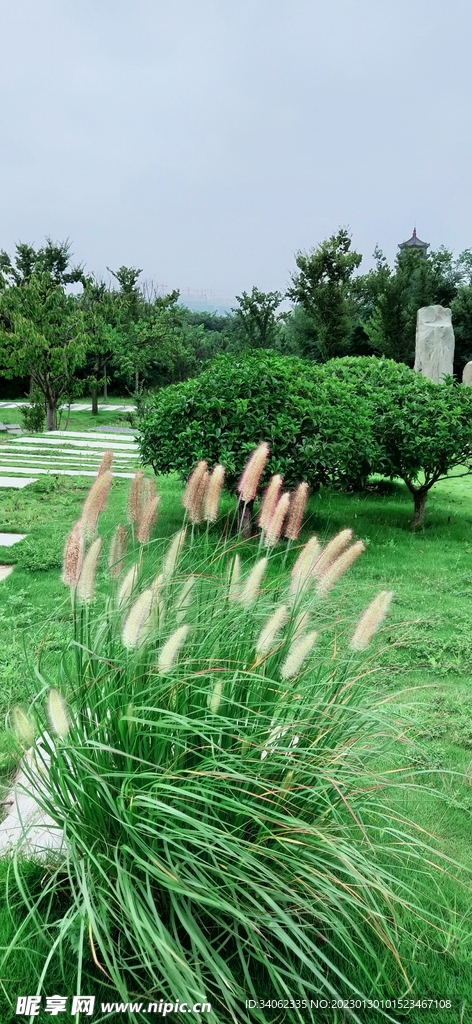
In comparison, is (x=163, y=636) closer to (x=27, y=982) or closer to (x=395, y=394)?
(x=27, y=982)

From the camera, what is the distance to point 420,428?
5.00 metres

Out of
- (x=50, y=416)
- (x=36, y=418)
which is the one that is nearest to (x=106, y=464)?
(x=36, y=418)

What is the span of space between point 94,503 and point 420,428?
3.92 metres

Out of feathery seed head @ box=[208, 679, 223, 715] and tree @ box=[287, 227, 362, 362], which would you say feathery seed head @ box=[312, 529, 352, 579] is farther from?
tree @ box=[287, 227, 362, 362]

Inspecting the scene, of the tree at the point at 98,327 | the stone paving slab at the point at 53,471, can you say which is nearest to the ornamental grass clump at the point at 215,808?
the stone paving slab at the point at 53,471

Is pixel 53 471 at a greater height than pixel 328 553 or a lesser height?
lesser

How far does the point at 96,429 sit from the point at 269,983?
43.3 feet

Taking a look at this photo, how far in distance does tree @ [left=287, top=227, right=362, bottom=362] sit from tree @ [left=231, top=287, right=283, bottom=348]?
2071mm

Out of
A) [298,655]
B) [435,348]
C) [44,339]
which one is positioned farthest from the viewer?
[435,348]

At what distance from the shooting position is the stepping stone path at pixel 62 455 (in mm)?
7696

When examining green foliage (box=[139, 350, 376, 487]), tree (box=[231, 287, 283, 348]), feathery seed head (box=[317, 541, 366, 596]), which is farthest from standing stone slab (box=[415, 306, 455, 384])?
feathery seed head (box=[317, 541, 366, 596])

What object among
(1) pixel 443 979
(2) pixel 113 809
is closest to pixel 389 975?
(1) pixel 443 979

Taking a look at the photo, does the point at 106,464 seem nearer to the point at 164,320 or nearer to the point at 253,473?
the point at 253,473

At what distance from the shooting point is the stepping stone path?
303 inches
